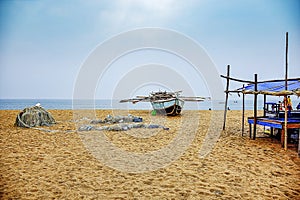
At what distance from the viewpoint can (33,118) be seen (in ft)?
36.5

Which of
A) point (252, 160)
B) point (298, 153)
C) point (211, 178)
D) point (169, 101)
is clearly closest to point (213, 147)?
point (252, 160)

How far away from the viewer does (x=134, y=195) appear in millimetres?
3627

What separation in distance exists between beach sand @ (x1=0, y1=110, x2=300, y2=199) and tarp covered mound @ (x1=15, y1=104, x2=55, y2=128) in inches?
153

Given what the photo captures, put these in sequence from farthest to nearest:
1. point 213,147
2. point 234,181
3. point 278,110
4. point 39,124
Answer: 1. point 39,124
2. point 278,110
3. point 213,147
4. point 234,181

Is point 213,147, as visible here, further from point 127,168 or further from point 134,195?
point 134,195

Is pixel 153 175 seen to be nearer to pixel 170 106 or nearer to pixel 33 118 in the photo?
pixel 33 118

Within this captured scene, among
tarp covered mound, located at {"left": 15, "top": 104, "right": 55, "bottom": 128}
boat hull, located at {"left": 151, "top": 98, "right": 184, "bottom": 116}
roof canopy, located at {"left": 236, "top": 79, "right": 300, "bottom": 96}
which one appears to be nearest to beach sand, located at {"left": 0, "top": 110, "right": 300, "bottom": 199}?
roof canopy, located at {"left": 236, "top": 79, "right": 300, "bottom": 96}

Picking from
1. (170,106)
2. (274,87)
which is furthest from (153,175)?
(170,106)

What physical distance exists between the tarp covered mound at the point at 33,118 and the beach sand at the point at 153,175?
388cm

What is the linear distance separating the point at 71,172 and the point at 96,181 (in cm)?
74

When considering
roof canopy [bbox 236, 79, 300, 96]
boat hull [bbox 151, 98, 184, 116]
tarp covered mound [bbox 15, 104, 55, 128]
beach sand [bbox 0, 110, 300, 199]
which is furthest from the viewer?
boat hull [bbox 151, 98, 184, 116]

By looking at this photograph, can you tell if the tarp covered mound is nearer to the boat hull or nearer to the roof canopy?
the boat hull

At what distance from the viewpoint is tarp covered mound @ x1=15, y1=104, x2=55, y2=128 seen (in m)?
10.8

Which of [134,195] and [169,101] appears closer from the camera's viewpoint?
[134,195]
